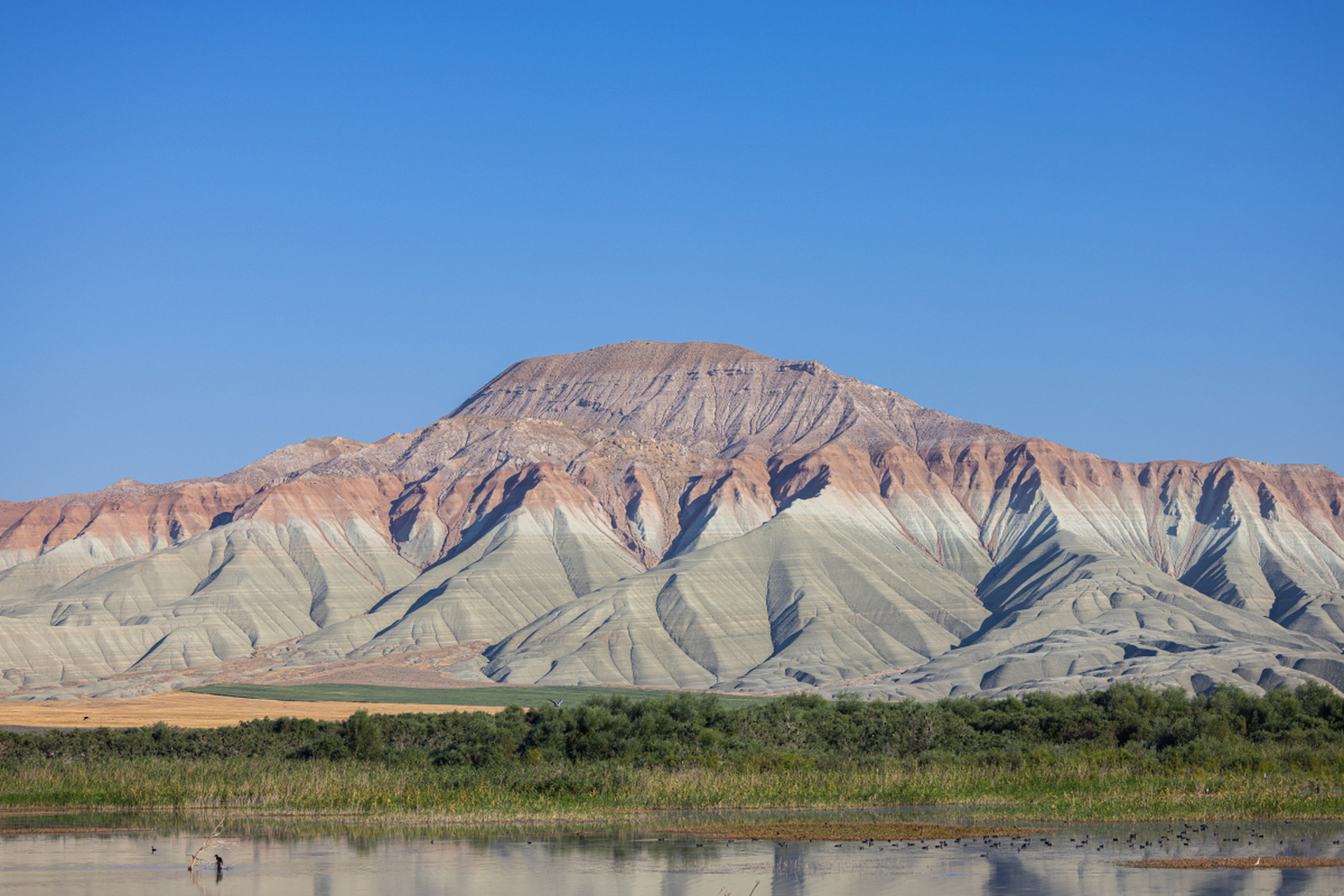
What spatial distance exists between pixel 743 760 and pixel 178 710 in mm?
73647

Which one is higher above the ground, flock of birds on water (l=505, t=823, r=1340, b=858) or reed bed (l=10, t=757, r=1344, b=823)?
reed bed (l=10, t=757, r=1344, b=823)

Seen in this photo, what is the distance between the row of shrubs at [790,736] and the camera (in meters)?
56.0

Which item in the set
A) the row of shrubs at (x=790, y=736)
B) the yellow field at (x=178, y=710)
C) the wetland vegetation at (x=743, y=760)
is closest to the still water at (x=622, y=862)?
the wetland vegetation at (x=743, y=760)

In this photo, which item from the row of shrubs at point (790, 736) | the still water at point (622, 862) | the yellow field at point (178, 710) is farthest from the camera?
the yellow field at point (178, 710)

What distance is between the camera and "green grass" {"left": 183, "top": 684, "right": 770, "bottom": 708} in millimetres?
133375

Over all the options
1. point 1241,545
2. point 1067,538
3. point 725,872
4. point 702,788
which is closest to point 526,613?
point 1067,538

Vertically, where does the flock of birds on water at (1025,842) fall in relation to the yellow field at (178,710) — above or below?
below

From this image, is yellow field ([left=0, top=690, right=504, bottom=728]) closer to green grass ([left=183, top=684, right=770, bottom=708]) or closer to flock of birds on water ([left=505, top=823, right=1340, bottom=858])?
green grass ([left=183, top=684, right=770, bottom=708])

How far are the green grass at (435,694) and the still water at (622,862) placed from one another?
88917 mm

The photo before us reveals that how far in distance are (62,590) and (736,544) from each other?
85.6 meters

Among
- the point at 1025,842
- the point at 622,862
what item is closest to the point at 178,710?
the point at 622,862

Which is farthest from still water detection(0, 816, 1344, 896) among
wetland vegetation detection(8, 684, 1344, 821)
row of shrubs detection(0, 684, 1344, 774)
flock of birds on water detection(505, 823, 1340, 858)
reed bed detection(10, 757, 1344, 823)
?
row of shrubs detection(0, 684, 1344, 774)

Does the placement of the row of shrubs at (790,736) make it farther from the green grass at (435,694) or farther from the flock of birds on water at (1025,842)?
the green grass at (435,694)

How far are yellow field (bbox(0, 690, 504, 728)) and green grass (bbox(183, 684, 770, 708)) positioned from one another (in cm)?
437
